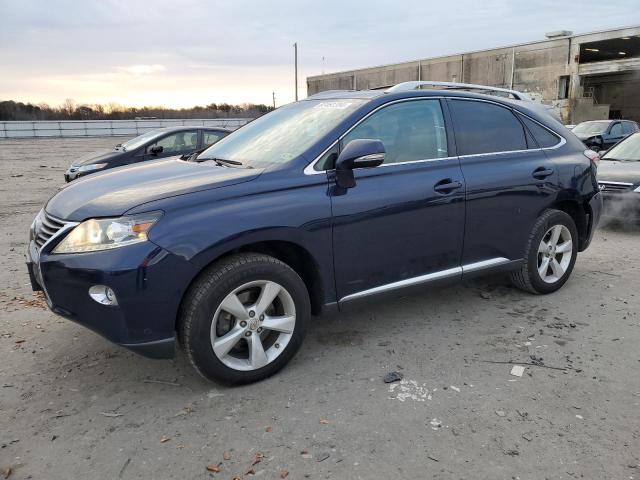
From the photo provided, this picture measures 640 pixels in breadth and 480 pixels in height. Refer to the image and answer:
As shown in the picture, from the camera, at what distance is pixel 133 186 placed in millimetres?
3258

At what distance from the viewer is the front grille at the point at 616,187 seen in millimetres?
7276

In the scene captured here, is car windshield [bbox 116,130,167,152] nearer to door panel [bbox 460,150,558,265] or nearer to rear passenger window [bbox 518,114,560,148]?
rear passenger window [bbox 518,114,560,148]

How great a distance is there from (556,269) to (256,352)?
120 inches

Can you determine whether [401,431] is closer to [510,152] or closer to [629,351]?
[629,351]

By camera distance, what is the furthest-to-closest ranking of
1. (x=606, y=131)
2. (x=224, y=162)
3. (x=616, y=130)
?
(x=616, y=130)
(x=606, y=131)
(x=224, y=162)

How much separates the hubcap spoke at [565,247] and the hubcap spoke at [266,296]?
295cm

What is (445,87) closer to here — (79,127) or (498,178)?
(498,178)

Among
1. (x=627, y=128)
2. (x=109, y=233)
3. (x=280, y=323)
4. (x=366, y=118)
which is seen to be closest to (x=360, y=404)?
(x=280, y=323)

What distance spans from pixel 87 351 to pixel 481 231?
3056mm

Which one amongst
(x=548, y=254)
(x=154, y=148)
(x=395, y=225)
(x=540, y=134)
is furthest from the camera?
(x=154, y=148)

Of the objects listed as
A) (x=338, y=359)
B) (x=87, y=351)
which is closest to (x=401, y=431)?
(x=338, y=359)

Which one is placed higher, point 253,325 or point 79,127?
point 79,127

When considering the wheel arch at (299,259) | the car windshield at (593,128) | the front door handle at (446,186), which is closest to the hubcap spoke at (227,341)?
the wheel arch at (299,259)

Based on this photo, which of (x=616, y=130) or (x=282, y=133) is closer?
(x=282, y=133)
